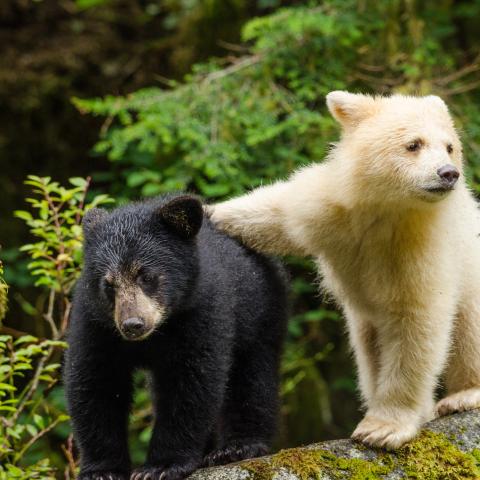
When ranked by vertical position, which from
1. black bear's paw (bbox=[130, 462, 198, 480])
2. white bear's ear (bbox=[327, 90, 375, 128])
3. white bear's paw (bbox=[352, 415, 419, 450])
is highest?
white bear's ear (bbox=[327, 90, 375, 128])

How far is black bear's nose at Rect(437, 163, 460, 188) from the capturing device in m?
5.12

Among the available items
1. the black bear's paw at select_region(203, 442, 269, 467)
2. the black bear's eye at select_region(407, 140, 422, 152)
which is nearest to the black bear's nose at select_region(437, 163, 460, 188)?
the black bear's eye at select_region(407, 140, 422, 152)

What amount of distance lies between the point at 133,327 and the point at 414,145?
6.47 ft

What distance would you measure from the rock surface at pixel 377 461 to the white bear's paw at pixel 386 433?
0.04m

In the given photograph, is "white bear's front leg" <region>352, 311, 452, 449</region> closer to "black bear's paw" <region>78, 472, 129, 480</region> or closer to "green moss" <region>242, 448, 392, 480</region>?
"green moss" <region>242, 448, 392, 480</region>

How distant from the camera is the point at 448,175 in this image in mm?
5117

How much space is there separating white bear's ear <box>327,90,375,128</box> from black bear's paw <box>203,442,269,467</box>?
6.90 ft

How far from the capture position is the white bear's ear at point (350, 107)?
5715mm

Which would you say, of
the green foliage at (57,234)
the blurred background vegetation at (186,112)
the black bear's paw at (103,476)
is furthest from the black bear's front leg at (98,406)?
the green foliage at (57,234)

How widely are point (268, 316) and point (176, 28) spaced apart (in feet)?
20.7

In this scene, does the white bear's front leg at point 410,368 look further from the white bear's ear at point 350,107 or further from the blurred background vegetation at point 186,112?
the blurred background vegetation at point 186,112

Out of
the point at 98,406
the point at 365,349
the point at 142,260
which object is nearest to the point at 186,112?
the point at 365,349

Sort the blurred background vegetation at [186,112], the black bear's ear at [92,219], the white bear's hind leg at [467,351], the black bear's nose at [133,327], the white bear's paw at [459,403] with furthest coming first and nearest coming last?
the blurred background vegetation at [186,112] < the white bear's hind leg at [467,351] < the white bear's paw at [459,403] < the black bear's ear at [92,219] < the black bear's nose at [133,327]

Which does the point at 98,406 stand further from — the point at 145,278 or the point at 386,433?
the point at 386,433
